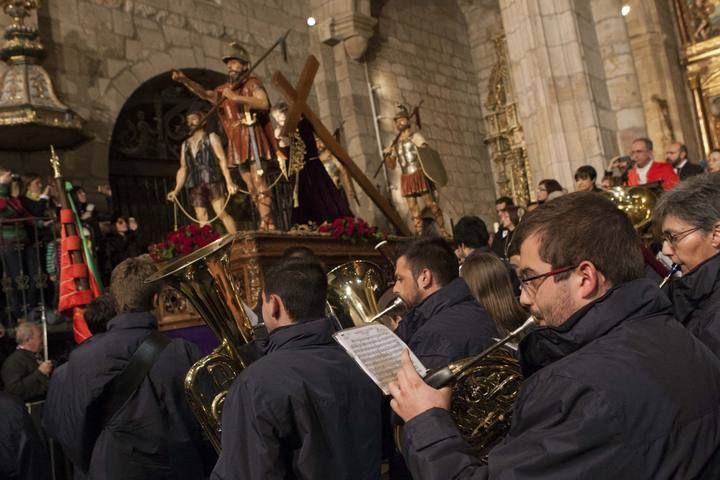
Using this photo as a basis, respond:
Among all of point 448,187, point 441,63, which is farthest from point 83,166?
point 441,63

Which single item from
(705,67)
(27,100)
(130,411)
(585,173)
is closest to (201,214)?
(27,100)

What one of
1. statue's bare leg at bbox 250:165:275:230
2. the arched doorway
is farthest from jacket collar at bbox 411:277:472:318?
the arched doorway

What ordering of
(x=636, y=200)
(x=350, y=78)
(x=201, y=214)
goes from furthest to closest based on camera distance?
(x=350, y=78), (x=201, y=214), (x=636, y=200)

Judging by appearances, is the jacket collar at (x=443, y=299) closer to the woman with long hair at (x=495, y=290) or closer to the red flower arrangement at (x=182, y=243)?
the woman with long hair at (x=495, y=290)

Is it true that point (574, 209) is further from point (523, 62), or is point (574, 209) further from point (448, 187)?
point (448, 187)

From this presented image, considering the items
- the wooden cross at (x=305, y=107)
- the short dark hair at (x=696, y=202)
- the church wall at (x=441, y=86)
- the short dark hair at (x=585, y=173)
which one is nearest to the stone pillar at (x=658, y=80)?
the church wall at (x=441, y=86)

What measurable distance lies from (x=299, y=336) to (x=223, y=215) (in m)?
6.53

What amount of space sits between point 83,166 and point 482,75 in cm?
914

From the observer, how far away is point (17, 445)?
3.24 meters

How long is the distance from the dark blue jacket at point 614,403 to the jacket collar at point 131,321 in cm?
196

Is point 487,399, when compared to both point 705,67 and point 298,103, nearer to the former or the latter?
point 298,103

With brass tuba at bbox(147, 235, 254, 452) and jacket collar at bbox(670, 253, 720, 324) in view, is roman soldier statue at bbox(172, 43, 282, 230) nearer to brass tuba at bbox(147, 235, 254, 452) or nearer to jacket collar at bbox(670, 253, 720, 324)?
brass tuba at bbox(147, 235, 254, 452)

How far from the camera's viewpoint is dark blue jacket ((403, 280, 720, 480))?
4.21 ft

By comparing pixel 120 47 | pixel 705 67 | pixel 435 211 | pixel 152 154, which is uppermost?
pixel 120 47
